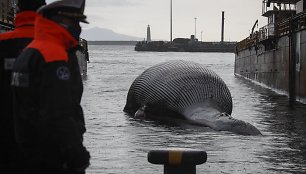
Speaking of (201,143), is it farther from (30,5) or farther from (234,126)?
(30,5)

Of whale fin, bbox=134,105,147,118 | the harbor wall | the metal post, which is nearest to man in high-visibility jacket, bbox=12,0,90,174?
whale fin, bbox=134,105,147,118

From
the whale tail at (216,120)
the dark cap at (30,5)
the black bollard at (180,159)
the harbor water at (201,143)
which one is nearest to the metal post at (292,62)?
the harbor water at (201,143)

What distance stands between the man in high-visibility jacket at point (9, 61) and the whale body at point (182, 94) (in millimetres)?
9636

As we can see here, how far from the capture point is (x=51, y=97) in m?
3.78

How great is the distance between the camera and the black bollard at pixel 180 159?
566 centimetres

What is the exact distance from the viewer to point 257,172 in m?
9.43

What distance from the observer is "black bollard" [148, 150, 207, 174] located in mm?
5664

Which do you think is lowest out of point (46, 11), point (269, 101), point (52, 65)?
point (269, 101)

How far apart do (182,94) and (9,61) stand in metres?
11.2

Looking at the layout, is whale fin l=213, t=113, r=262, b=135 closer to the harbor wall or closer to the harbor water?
the harbor water

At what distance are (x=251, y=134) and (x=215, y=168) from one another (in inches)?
141

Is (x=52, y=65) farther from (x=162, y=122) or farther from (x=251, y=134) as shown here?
(x=162, y=122)

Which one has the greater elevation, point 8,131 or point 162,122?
point 8,131

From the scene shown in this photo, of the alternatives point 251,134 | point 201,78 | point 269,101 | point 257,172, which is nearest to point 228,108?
point 201,78
